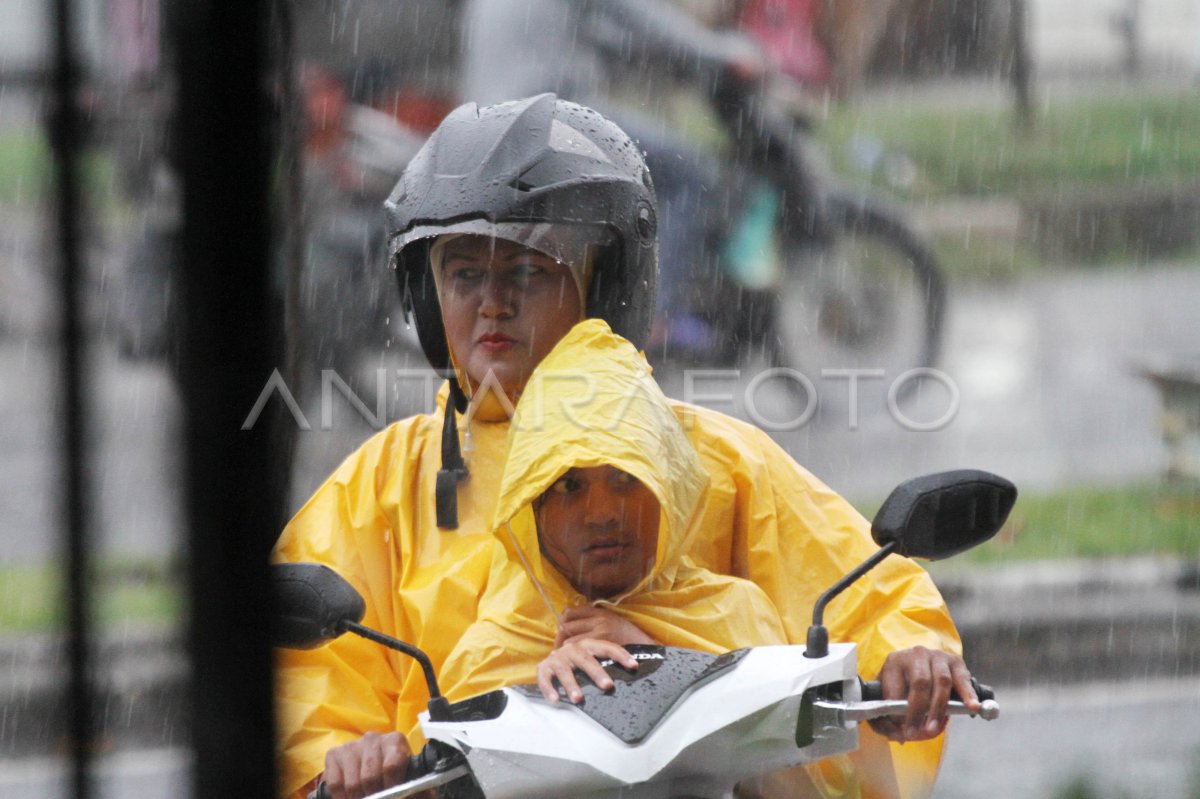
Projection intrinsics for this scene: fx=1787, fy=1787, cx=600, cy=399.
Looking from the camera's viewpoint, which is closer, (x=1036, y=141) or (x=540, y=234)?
(x=540, y=234)

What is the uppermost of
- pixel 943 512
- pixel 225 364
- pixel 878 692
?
pixel 225 364

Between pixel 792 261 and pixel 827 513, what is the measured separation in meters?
6.20

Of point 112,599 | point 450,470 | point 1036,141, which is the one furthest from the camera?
point 1036,141

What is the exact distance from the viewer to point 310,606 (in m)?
2.43

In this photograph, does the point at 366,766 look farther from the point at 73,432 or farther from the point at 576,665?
the point at 73,432

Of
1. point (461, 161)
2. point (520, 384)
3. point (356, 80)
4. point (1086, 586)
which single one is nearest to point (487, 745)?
point (520, 384)

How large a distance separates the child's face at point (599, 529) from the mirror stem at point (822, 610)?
275 mm

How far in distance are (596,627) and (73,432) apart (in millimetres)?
771

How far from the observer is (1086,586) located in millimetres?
7121

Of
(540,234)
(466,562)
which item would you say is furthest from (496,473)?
(540,234)

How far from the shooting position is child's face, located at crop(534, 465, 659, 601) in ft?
8.27

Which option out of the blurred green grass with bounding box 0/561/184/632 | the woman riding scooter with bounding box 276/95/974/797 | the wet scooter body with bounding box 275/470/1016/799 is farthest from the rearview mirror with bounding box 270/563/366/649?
the blurred green grass with bounding box 0/561/184/632

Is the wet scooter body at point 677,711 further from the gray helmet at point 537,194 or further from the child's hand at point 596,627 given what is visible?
the gray helmet at point 537,194

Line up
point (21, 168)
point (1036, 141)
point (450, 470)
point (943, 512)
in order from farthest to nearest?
point (1036, 141) < point (21, 168) < point (450, 470) < point (943, 512)
